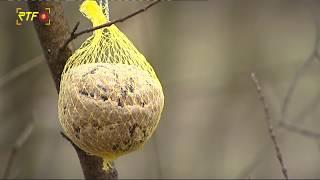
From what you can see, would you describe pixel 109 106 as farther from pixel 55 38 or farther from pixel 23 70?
pixel 23 70

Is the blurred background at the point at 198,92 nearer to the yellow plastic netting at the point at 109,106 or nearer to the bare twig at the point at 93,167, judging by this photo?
the bare twig at the point at 93,167

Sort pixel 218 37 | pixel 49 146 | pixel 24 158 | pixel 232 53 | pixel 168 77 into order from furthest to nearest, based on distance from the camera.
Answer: pixel 218 37
pixel 232 53
pixel 168 77
pixel 49 146
pixel 24 158

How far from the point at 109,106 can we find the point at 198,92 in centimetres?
381

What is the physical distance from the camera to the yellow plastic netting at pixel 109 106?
52.4 inches

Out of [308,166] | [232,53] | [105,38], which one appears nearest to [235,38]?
[232,53]

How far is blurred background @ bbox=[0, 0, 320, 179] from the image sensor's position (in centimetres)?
376

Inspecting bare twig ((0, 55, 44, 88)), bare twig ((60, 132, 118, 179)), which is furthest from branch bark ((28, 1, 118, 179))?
bare twig ((0, 55, 44, 88))

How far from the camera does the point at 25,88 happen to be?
3.79m

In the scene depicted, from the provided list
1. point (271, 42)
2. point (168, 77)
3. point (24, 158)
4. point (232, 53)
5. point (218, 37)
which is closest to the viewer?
point (24, 158)

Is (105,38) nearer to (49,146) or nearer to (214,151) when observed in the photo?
(49,146)

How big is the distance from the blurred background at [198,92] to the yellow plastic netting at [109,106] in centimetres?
176

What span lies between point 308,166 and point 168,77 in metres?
2.18

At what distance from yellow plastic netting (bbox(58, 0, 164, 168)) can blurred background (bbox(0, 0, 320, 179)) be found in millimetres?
1761

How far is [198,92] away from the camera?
201 inches
